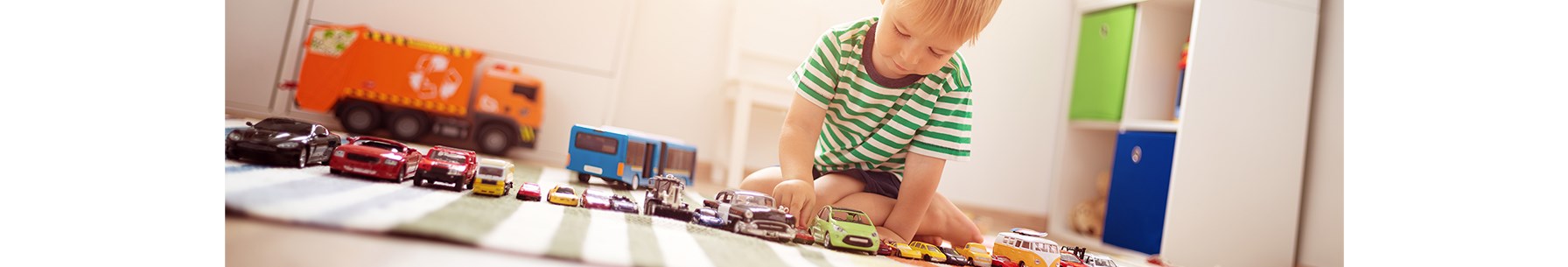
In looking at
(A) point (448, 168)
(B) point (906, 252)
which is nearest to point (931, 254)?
(B) point (906, 252)

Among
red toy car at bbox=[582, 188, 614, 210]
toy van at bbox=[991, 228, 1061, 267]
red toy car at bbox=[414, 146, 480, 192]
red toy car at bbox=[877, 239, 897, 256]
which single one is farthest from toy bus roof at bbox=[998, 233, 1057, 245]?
red toy car at bbox=[414, 146, 480, 192]

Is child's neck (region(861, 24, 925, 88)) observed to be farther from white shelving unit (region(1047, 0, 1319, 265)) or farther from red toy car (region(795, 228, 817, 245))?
white shelving unit (region(1047, 0, 1319, 265))

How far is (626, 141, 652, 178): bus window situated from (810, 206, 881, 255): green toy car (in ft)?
1.21

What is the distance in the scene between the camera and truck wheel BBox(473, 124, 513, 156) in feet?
4.06

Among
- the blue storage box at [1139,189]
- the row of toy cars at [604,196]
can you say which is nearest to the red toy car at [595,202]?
the row of toy cars at [604,196]

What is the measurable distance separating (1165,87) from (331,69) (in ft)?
4.18

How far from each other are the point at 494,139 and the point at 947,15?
81 centimetres

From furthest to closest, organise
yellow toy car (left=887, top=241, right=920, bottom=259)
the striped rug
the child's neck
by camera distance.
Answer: the child's neck → yellow toy car (left=887, top=241, right=920, bottom=259) → the striped rug

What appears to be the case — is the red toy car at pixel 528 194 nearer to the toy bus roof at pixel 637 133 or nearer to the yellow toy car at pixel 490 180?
the yellow toy car at pixel 490 180

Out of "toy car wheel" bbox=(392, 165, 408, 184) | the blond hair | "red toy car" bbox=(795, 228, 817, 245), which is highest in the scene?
the blond hair

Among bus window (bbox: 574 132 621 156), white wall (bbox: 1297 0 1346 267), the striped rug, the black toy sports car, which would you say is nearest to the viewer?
the striped rug

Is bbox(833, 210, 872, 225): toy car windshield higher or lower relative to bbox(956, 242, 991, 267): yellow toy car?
higher

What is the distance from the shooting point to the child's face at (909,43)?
0.73 m

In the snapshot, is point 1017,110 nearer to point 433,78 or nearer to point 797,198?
point 797,198
